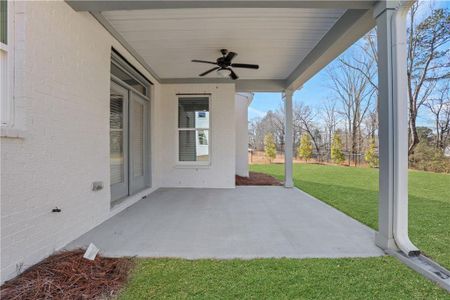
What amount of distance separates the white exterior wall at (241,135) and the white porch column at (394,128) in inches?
249

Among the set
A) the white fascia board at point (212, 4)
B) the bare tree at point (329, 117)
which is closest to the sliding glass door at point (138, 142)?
the white fascia board at point (212, 4)

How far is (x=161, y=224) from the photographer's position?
11.3ft

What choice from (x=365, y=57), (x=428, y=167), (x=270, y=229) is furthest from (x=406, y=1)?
(x=365, y=57)

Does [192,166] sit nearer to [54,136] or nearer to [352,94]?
[54,136]

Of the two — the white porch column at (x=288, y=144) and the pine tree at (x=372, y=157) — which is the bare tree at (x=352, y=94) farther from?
the white porch column at (x=288, y=144)

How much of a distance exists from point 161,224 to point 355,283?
2392 mm

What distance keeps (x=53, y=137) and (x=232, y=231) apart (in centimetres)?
222

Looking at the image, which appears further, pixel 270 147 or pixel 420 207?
pixel 270 147

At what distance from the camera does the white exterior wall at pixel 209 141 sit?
6.52 meters

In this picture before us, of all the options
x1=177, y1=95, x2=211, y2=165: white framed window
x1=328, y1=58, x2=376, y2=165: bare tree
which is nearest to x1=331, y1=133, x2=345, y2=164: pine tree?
x1=328, y1=58, x2=376, y2=165: bare tree

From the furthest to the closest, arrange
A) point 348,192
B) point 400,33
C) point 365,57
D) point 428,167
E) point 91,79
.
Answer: point 365,57
point 428,167
point 348,192
point 91,79
point 400,33

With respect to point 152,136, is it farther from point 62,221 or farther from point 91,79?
point 62,221

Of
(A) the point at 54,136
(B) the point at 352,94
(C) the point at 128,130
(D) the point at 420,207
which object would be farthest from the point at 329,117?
(A) the point at 54,136

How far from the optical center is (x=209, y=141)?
259 inches
